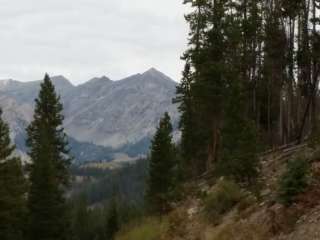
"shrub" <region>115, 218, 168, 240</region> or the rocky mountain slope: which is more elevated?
the rocky mountain slope

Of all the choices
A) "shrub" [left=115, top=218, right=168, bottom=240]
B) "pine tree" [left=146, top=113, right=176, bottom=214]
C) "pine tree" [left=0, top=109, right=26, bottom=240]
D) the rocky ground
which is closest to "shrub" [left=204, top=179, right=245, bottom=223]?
the rocky ground

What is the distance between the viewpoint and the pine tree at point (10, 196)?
134ft

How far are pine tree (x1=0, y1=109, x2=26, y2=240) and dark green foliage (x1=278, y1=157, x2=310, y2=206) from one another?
30.9 m

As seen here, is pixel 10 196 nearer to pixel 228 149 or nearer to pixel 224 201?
pixel 228 149

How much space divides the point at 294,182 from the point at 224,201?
403cm

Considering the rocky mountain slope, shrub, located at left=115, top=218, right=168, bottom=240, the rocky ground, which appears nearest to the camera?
the rocky ground

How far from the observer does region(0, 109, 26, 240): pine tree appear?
134 ft

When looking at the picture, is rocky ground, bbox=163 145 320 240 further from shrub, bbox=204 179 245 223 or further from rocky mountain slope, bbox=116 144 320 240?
shrub, bbox=204 179 245 223

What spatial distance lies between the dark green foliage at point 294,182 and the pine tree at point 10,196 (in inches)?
1216

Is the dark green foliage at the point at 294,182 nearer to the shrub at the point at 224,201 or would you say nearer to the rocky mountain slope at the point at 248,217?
the rocky mountain slope at the point at 248,217

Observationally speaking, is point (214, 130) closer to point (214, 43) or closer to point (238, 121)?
point (214, 43)

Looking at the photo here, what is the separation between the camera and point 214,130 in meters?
37.6

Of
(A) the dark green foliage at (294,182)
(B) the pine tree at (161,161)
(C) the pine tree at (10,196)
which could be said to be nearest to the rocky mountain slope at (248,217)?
(A) the dark green foliage at (294,182)

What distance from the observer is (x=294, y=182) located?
1262 centimetres
